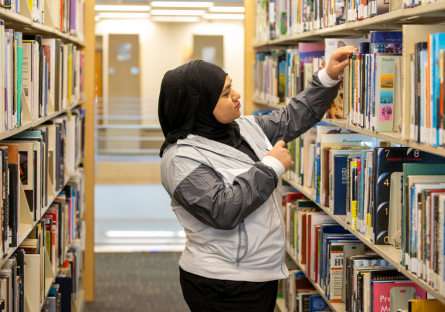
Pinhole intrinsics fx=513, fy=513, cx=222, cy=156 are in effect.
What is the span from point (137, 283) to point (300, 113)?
2.50 meters

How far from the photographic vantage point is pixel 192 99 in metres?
1.77

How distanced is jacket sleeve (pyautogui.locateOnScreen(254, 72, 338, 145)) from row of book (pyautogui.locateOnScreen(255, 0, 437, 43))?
0.93 ft

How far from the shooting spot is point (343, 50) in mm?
1889

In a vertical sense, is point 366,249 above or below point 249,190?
below

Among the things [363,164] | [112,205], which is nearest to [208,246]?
[363,164]

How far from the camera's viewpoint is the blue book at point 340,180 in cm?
204

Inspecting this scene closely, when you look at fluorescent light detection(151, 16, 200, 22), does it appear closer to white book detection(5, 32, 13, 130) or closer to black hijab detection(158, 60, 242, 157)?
black hijab detection(158, 60, 242, 157)

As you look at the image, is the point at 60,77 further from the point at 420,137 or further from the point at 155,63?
the point at 155,63

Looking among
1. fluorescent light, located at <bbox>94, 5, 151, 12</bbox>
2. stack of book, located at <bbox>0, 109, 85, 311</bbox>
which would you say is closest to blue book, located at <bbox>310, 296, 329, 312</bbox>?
stack of book, located at <bbox>0, 109, 85, 311</bbox>

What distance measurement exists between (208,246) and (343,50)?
0.87 m

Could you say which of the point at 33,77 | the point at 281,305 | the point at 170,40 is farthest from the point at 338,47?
the point at 170,40

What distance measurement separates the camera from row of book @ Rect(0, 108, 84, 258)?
65.6 inches

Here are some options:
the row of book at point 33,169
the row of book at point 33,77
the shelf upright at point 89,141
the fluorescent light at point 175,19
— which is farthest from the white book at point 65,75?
the fluorescent light at point 175,19

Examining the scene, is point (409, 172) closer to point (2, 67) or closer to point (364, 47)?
point (364, 47)
